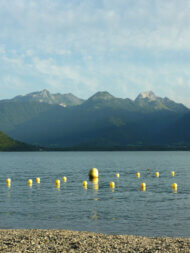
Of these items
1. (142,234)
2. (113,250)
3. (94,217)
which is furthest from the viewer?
(94,217)

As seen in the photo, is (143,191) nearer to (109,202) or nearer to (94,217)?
(109,202)

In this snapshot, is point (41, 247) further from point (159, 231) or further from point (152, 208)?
point (152, 208)

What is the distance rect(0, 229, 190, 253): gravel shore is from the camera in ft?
72.5

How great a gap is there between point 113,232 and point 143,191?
2949 cm

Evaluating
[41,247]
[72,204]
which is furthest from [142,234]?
[72,204]

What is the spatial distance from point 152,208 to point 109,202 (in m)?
6.99

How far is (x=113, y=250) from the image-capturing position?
72.0 feet

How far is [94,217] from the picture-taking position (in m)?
36.0

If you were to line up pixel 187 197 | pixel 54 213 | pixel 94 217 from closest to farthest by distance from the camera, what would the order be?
pixel 94 217
pixel 54 213
pixel 187 197

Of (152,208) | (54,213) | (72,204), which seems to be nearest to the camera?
(54,213)

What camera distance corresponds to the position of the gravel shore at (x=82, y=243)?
870 inches

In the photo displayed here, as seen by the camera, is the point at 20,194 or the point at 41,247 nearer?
the point at 41,247

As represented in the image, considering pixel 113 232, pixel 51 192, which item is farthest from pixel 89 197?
pixel 113 232

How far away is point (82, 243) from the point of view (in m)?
23.5
